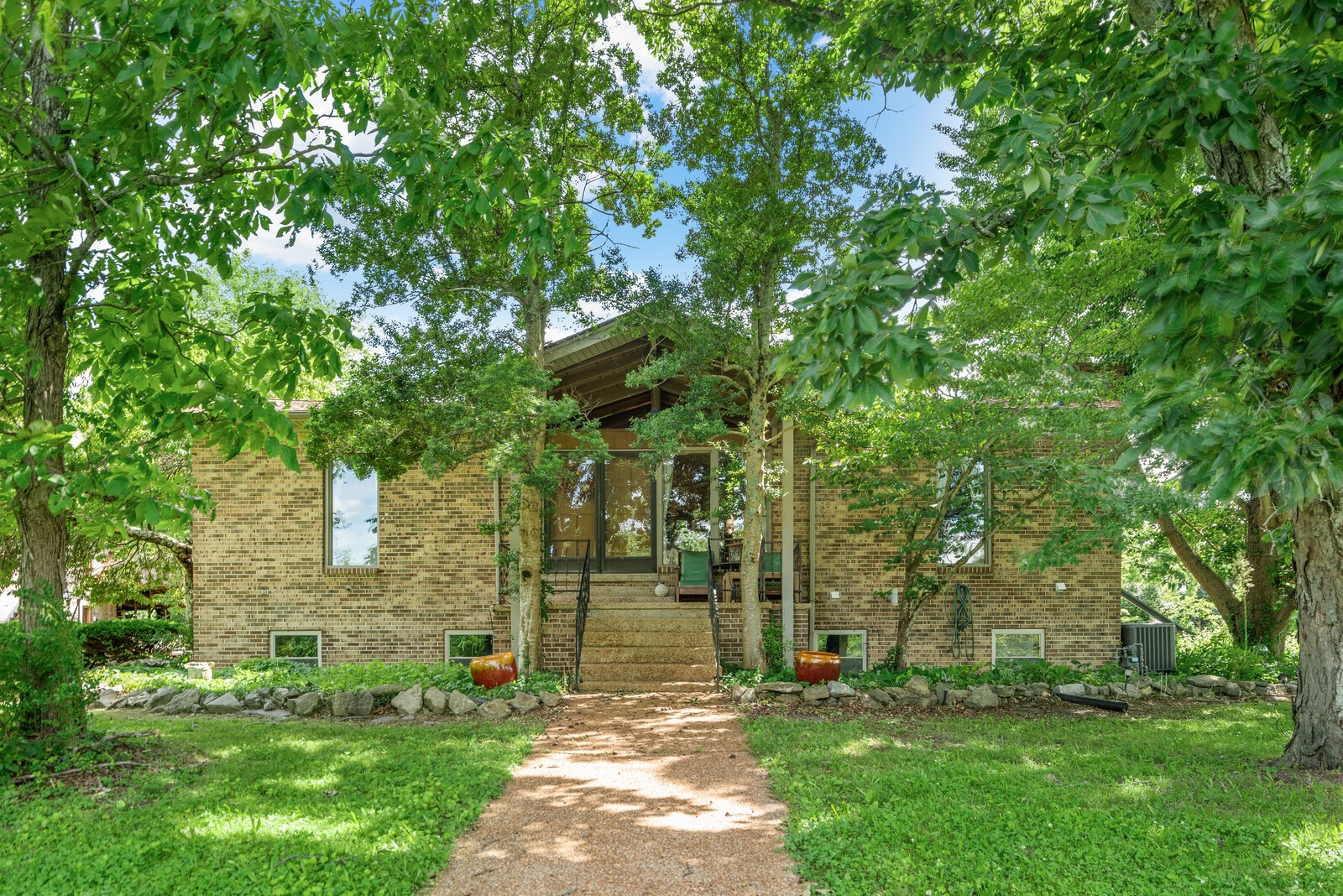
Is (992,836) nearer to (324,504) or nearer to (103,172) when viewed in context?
(103,172)

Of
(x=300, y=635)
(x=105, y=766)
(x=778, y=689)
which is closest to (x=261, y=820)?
(x=105, y=766)

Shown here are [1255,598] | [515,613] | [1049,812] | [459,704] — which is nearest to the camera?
[1049,812]

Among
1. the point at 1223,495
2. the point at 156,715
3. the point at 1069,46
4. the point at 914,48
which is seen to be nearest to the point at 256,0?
the point at 914,48

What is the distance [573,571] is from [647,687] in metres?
3.58

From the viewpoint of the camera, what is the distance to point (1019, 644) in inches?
482

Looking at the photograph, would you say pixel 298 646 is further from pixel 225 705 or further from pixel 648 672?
pixel 648 672

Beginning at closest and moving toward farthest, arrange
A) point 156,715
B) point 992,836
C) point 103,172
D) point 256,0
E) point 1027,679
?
1. point 256,0
2. point 992,836
3. point 103,172
4. point 156,715
5. point 1027,679

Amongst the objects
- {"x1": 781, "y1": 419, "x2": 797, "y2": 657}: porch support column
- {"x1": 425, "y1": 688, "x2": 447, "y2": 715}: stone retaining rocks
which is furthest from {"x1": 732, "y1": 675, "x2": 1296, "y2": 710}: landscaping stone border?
{"x1": 425, "y1": 688, "x2": 447, "y2": 715}: stone retaining rocks

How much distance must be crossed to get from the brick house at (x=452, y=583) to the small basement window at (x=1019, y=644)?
0.9 inches

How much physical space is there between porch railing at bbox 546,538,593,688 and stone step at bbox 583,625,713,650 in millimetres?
167

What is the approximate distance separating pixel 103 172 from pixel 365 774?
438 cm

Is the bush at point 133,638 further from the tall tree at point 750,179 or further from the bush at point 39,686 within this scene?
the tall tree at point 750,179

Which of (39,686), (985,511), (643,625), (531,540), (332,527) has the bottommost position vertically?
(643,625)

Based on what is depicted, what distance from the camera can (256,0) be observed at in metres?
3.81
